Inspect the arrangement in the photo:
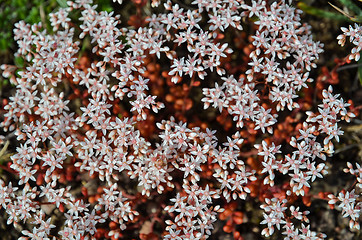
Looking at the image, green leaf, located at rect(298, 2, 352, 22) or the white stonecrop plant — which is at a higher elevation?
green leaf, located at rect(298, 2, 352, 22)

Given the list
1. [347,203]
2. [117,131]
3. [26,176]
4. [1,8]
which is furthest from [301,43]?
[1,8]

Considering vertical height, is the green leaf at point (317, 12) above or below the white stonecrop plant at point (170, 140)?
above

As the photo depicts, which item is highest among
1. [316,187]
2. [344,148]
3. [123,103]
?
[123,103]

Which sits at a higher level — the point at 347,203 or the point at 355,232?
the point at 347,203

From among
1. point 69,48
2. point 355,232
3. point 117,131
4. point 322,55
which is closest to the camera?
point 117,131

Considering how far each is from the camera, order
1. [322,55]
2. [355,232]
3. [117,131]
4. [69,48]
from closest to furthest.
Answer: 1. [117,131]
2. [69,48]
3. [355,232]
4. [322,55]

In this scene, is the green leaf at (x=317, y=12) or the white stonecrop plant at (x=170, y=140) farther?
the green leaf at (x=317, y=12)

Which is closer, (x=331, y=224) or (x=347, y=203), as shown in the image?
(x=347, y=203)

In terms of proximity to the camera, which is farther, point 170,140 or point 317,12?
point 317,12

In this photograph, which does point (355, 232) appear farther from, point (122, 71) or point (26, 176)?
point (26, 176)

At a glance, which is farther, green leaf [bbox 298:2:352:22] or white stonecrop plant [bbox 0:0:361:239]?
green leaf [bbox 298:2:352:22]

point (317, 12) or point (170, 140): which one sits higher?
point (317, 12)
